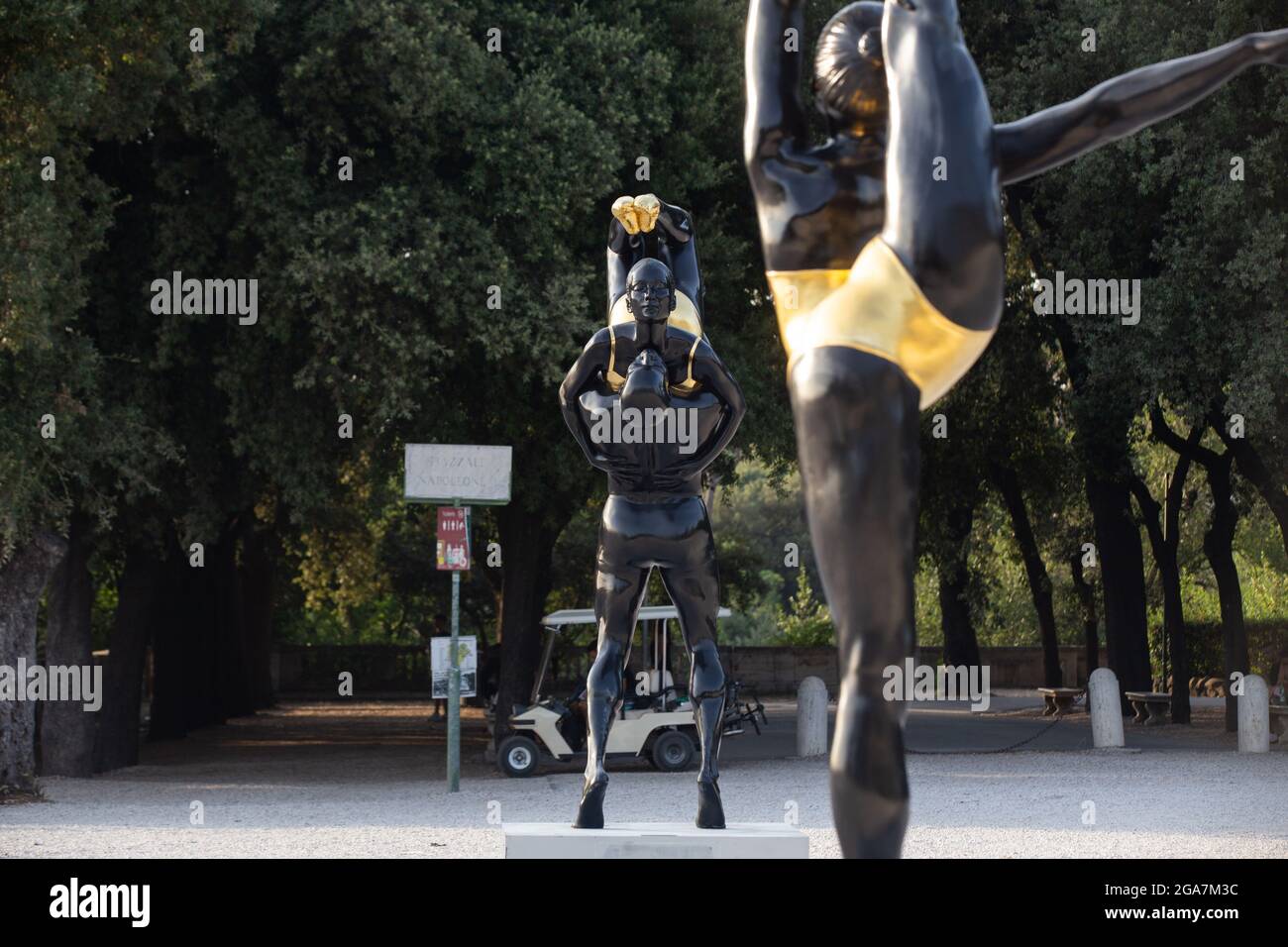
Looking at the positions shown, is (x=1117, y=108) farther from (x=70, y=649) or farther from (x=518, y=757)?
(x=70, y=649)

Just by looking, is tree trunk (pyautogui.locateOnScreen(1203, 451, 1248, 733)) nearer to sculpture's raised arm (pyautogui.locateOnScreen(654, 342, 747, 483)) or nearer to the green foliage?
sculpture's raised arm (pyautogui.locateOnScreen(654, 342, 747, 483))

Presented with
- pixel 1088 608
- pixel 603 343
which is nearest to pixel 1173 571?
pixel 1088 608

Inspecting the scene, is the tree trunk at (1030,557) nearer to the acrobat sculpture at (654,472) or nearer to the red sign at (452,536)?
the red sign at (452,536)

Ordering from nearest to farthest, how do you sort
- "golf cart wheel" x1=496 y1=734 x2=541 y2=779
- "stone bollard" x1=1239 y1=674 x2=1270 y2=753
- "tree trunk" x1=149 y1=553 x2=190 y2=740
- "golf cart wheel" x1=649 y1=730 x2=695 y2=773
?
"golf cart wheel" x1=496 y1=734 x2=541 y2=779 → "golf cart wheel" x1=649 y1=730 x2=695 y2=773 → "stone bollard" x1=1239 y1=674 x2=1270 y2=753 → "tree trunk" x1=149 y1=553 x2=190 y2=740

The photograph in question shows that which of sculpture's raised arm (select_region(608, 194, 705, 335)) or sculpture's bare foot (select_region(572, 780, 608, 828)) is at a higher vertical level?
sculpture's raised arm (select_region(608, 194, 705, 335))

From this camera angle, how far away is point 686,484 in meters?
7.96

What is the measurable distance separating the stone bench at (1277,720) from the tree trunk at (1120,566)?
352 cm

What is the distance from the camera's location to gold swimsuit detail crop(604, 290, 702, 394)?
8.02 metres

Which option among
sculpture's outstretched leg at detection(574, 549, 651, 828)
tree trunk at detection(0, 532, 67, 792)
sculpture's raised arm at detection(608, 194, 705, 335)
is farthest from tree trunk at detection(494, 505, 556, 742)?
sculpture's outstretched leg at detection(574, 549, 651, 828)

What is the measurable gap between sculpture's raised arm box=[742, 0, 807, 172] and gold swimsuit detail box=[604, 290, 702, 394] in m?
3.98

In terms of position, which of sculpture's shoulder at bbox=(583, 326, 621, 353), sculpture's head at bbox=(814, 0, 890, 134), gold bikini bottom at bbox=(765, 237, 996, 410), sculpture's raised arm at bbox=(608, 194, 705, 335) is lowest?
gold bikini bottom at bbox=(765, 237, 996, 410)

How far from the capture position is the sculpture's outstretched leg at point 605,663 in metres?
7.35
